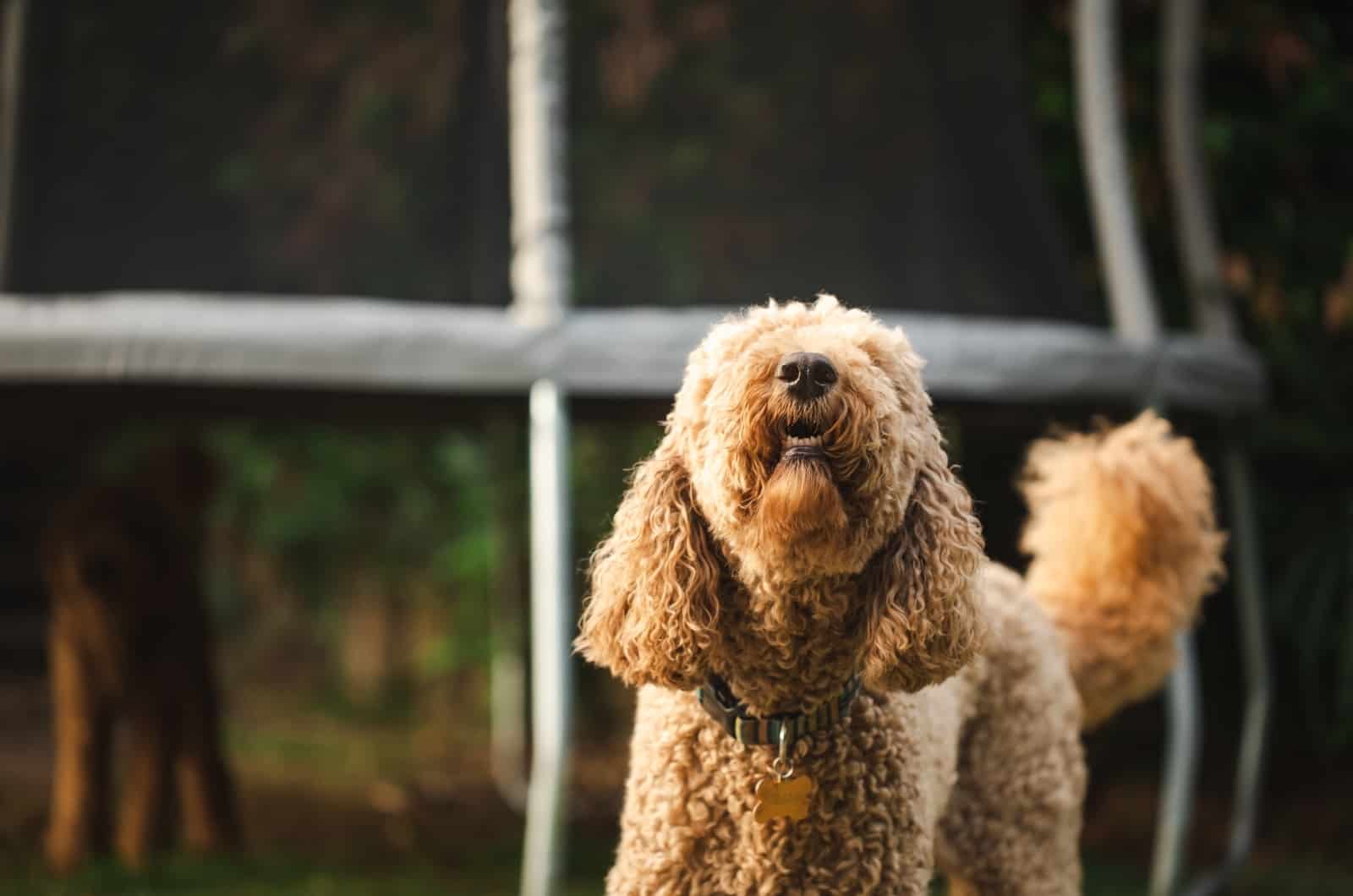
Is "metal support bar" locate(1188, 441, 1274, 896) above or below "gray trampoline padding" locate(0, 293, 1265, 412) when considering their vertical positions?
below

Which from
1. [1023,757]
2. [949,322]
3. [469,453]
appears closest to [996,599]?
[1023,757]

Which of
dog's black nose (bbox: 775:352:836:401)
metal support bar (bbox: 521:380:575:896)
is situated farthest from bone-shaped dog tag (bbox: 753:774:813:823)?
metal support bar (bbox: 521:380:575:896)

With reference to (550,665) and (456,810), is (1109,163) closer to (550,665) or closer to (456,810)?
(550,665)

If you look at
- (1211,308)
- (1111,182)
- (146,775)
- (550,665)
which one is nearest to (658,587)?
(550,665)

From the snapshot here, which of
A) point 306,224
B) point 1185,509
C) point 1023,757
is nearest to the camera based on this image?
point 1023,757

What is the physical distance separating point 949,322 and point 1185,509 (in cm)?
121

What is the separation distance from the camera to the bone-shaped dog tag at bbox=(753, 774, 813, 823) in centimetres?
196

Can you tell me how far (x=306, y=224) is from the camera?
4.08 m

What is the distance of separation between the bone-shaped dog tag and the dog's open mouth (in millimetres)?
479

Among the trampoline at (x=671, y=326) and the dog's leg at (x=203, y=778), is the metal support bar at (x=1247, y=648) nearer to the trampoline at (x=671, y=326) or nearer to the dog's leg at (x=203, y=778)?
the trampoline at (x=671, y=326)

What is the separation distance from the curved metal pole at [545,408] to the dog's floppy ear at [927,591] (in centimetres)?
132

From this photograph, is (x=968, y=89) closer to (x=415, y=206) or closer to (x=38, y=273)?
(x=415, y=206)

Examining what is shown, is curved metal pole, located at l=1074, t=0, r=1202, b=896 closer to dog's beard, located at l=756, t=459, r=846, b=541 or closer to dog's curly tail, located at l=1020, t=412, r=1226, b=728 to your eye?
dog's curly tail, located at l=1020, t=412, r=1226, b=728

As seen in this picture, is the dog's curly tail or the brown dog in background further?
the brown dog in background
